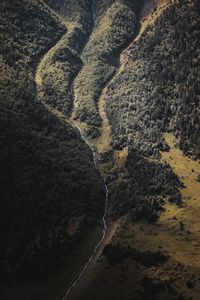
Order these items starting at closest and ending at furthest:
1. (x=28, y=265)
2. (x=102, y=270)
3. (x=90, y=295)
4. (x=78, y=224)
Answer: (x=90, y=295) → (x=102, y=270) → (x=28, y=265) → (x=78, y=224)

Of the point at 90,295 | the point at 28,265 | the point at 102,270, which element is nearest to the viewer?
the point at 90,295

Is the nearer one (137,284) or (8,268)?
(137,284)

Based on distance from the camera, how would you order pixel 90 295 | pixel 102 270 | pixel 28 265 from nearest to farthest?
pixel 90 295 → pixel 102 270 → pixel 28 265

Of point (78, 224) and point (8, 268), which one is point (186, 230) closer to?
point (78, 224)

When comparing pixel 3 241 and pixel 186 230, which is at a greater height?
pixel 186 230

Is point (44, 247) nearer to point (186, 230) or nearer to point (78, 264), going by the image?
point (78, 264)

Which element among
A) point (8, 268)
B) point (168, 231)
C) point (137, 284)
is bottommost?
point (8, 268)

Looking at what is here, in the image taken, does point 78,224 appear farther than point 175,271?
Yes

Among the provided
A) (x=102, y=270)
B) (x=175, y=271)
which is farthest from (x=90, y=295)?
(x=175, y=271)

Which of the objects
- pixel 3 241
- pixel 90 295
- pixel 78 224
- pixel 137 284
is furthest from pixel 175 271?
pixel 3 241

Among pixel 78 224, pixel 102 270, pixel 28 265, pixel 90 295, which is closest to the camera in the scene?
pixel 90 295
